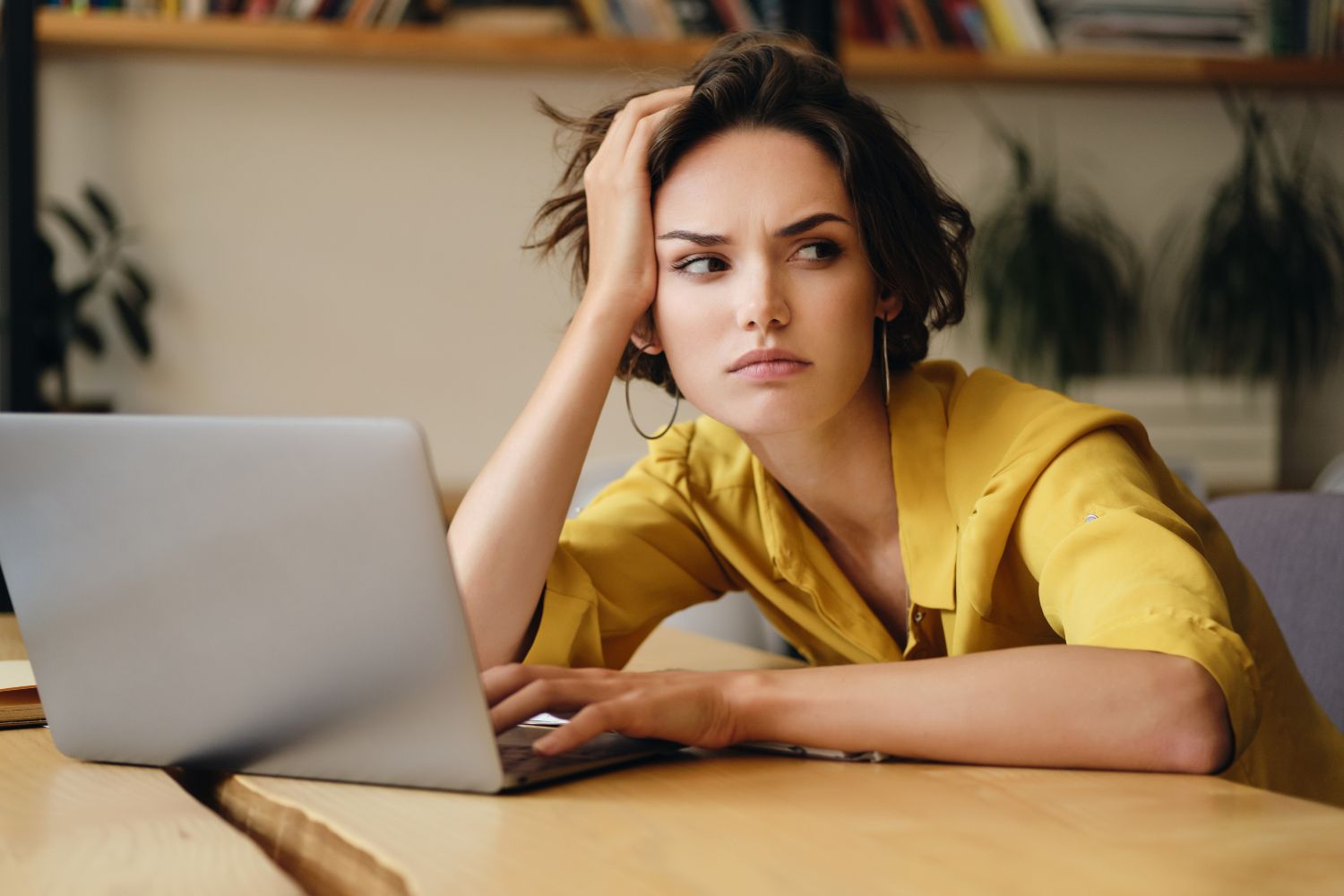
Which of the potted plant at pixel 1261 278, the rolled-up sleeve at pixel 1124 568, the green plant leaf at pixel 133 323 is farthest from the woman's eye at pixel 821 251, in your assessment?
the potted plant at pixel 1261 278

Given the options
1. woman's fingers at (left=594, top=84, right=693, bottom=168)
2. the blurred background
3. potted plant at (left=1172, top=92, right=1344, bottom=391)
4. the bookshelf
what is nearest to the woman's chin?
woman's fingers at (left=594, top=84, right=693, bottom=168)

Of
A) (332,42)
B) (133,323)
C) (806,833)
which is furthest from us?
(133,323)

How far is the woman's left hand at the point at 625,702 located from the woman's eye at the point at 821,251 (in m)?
0.45

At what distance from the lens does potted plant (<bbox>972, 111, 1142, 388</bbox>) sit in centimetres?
304

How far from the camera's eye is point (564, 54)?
9.28ft

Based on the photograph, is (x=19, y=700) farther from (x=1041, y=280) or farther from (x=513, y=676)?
(x=1041, y=280)

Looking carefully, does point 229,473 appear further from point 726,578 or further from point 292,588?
point 726,578

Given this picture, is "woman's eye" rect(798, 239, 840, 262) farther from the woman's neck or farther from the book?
the book

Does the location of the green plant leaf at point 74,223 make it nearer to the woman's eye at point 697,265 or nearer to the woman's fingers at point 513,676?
the woman's eye at point 697,265

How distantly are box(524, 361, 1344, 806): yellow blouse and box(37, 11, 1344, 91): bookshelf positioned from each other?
1.62 metres

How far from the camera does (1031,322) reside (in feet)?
10.00

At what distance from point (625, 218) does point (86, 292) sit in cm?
192

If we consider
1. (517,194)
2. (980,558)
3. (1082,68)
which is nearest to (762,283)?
(980,558)

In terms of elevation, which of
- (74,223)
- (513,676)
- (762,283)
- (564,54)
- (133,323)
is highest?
(564,54)
